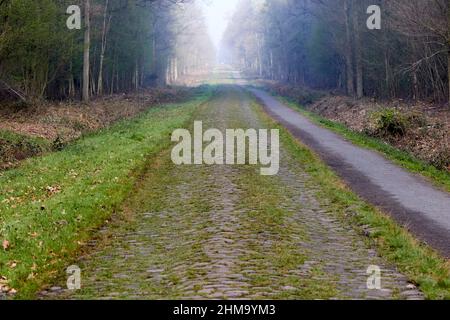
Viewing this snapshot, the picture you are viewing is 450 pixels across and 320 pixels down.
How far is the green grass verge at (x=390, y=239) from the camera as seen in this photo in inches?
329

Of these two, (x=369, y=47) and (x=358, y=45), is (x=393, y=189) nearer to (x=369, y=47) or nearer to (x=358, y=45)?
(x=369, y=47)

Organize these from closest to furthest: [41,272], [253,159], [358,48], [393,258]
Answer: [41,272] → [393,258] → [253,159] → [358,48]

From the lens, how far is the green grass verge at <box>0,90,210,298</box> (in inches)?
367

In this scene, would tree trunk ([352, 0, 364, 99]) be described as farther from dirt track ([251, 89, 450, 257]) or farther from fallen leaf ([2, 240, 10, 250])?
fallen leaf ([2, 240, 10, 250])

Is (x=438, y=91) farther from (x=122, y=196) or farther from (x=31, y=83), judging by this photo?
(x=122, y=196)

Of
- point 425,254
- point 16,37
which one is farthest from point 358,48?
point 425,254

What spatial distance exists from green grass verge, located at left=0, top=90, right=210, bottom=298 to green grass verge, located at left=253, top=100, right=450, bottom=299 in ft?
17.3

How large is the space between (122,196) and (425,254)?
757cm

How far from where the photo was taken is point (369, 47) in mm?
47188

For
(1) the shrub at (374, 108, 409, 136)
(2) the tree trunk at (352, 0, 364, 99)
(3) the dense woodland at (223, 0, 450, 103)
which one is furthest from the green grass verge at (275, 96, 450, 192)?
(2) the tree trunk at (352, 0, 364, 99)

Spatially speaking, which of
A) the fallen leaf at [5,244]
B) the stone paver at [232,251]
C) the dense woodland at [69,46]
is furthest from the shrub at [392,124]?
the fallen leaf at [5,244]

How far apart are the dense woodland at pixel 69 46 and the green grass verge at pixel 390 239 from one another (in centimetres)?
1749
